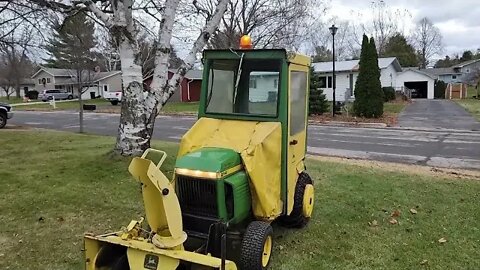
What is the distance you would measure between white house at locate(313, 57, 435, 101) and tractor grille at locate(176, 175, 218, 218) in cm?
2489

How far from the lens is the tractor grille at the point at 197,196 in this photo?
385cm

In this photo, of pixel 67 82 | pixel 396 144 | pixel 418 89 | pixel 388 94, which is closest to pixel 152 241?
pixel 396 144

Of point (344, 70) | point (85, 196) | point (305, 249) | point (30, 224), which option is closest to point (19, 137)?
point (85, 196)

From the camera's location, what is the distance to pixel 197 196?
3932 millimetres

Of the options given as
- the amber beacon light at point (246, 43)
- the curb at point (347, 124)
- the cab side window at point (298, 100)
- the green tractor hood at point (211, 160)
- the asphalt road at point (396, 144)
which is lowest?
the asphalt road at point (396, 144)

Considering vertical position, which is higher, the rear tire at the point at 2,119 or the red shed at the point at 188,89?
the red shed at the point at 188,89

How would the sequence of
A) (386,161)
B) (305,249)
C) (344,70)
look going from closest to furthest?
(305,249)
(386,161)
(344,70)

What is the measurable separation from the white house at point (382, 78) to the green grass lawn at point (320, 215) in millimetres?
20989

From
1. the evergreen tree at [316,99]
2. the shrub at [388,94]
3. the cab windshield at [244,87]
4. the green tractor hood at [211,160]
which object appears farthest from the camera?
the shrub at [388,94]

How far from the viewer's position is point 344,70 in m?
35.8

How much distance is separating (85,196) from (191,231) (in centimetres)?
349

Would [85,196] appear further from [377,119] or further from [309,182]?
[377,119]

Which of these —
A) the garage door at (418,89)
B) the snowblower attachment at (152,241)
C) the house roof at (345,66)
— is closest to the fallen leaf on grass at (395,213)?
the snowblower attachment at (152,241)

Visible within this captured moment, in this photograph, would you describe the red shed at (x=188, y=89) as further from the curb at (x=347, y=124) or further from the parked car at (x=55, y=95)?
the curb at (x=347, y=124)
